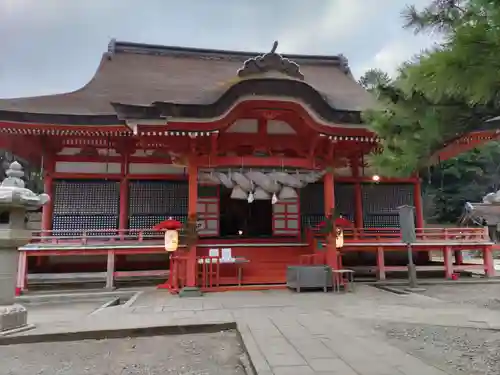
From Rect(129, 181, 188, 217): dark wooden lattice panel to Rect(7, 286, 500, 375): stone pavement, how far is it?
2.80 m

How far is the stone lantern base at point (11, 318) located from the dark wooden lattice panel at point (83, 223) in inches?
206

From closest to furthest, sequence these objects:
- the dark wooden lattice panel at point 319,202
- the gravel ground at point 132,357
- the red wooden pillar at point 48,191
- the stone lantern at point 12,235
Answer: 1. the gravel ground at point 132,357
2. the stone lantern at point 12,235
3. the red wooden pillar at point 48,191
4. the dark wooden lattice panel at point 319,202

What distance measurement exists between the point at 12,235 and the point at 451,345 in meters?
5.46

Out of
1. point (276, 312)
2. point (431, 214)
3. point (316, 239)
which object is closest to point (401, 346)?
point (276, 312)

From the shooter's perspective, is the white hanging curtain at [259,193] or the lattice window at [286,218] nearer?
the white hanging curtain at [259,193]

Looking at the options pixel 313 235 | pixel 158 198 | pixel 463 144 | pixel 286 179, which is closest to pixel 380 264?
pixel 313 235

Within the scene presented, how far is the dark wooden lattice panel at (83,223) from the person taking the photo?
400 inches

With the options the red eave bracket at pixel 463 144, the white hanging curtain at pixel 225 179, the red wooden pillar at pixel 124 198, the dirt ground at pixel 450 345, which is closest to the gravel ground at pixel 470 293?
the dirt ground at pixel 450 345

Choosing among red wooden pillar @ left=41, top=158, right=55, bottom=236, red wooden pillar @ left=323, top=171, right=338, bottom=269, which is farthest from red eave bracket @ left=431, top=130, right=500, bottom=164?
red wooden pillar @ left=41, top=158, right=55, bottom=236

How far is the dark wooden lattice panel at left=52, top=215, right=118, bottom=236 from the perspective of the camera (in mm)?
10164

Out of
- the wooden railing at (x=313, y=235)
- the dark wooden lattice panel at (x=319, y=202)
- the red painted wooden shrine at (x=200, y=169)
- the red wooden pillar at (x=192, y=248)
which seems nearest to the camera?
the red wooden pillar at (x=192, y=248)

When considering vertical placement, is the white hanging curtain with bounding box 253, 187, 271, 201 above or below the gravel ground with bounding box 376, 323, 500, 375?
above

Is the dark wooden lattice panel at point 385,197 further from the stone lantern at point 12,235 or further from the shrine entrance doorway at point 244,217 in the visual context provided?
the stone lantern at point 12,235

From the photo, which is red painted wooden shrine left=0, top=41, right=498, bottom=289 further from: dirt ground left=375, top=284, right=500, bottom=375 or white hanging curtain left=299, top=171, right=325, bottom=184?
dirt ground left=375, top=284, right=500, bottom=375
